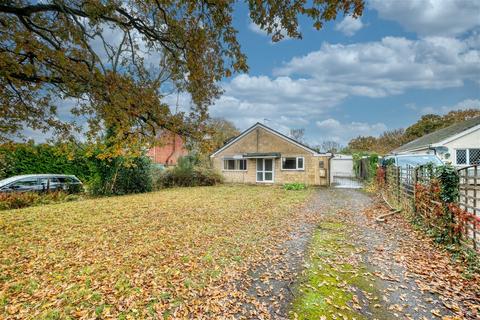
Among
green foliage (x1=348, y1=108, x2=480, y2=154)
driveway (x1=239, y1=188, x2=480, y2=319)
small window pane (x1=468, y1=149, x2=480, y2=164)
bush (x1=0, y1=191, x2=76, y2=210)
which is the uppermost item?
green foliage (x1=348, y1=108, x2=480, y2=154)

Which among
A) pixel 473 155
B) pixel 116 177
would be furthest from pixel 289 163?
pixel 473 155

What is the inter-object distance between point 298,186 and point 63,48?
15691mm

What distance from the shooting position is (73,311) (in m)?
3.54

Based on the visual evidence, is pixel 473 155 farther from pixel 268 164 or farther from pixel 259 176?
pixel 259 176

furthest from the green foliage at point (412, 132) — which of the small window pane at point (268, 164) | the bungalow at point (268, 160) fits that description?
the small window pane at point (268, 164)

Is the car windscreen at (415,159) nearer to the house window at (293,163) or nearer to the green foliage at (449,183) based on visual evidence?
the house window at (293,163)

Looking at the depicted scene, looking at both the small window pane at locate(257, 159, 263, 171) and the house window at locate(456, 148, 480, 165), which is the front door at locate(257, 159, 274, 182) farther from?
the house window at locate(456, 148, 480, 165)

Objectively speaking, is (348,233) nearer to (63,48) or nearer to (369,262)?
(369,262)

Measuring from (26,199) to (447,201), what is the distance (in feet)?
51.9

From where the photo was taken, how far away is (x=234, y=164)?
2375 cm

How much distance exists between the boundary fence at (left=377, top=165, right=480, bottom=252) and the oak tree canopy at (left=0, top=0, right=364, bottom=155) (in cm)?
421

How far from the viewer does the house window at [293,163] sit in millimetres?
21078

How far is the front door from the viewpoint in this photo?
2203 centimetres

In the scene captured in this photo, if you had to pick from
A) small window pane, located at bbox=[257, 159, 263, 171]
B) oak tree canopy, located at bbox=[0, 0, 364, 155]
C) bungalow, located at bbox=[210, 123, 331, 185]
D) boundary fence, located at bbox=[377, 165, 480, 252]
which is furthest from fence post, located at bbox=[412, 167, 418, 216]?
small window pane, located at bbox=[257, 159, 263, 171]
